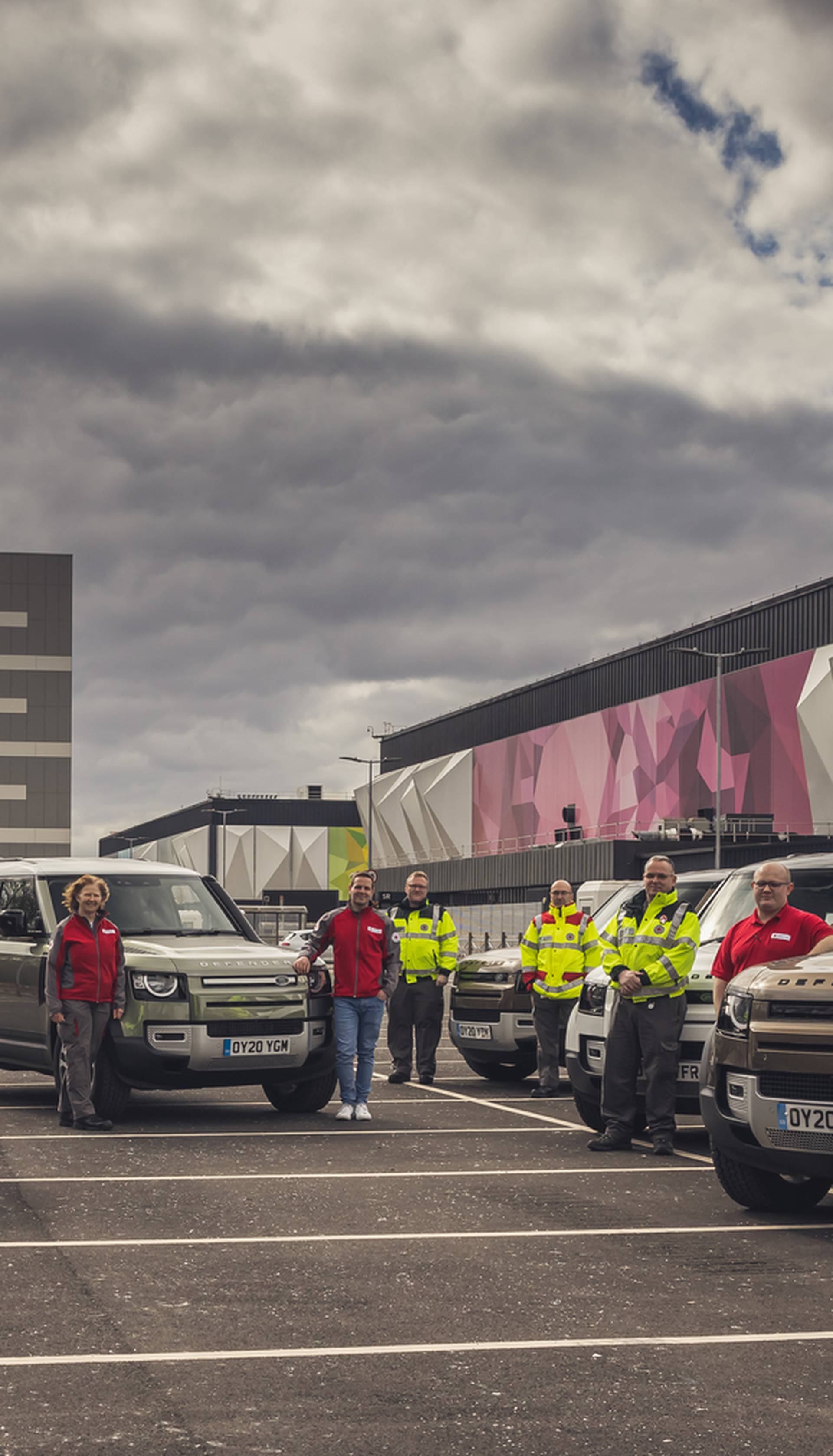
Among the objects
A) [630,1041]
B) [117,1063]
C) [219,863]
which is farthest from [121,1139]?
[219,863]

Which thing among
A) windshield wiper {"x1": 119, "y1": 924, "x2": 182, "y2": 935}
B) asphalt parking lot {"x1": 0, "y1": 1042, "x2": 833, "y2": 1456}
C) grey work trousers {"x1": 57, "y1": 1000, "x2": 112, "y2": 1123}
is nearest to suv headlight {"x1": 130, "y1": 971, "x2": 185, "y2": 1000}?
grey work trousers {"x1": 57, "y1": 1000, "x2": 112, "y2": 1123}

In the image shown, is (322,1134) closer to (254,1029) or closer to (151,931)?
(254,1029)

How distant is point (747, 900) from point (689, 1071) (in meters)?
1.72

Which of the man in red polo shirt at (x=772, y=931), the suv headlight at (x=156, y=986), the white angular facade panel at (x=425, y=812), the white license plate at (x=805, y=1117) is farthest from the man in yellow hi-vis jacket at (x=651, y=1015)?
the white angular facade panel at (x=425, y=812)

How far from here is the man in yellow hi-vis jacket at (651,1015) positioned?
1178 cm

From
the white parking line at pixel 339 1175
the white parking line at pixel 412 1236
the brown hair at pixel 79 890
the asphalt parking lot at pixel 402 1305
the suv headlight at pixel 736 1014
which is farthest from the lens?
the brown hair at pixel 79 890

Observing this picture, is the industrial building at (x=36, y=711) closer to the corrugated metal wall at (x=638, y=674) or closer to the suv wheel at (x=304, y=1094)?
the corrugated metal wall at (x=638, y=674)

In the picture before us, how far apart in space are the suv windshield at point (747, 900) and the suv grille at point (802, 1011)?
317cm

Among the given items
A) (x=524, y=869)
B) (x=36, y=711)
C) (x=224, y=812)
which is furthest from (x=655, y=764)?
(x=224, y=812)

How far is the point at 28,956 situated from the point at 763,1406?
9.88 metres

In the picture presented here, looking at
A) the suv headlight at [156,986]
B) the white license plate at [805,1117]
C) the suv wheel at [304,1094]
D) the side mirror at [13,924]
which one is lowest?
the suv wheel at [304,1094]

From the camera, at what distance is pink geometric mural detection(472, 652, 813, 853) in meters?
66.1

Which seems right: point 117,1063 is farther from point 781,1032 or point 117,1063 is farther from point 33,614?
point 33,614

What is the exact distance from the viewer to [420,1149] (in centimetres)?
1188
